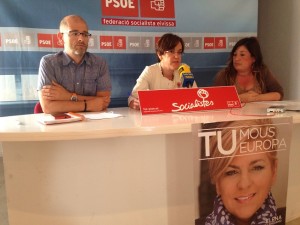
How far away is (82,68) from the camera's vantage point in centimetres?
190

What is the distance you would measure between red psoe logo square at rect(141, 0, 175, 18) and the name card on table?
1244 mm

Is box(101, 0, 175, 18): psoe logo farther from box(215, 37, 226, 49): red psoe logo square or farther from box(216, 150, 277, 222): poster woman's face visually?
box(216, 150, 277, 222): poster woman's face

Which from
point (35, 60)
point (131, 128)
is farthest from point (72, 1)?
point (131, 128)

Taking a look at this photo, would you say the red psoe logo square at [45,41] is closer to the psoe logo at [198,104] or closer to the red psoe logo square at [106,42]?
the red psoe logo square at [106,42]

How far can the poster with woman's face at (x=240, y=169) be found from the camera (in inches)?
53.4

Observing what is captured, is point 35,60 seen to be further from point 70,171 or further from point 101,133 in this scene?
point 101,133

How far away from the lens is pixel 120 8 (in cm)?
251

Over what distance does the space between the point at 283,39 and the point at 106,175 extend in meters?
2.50

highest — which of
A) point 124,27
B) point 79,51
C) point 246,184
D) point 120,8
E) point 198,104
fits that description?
point 120,8

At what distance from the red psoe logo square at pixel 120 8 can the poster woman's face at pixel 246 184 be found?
67.0 inches

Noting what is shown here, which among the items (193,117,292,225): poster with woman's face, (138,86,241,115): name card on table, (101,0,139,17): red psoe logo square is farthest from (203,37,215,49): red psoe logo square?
(193,117,292,225): poster with woman's face

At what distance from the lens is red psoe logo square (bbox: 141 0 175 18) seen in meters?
2.58

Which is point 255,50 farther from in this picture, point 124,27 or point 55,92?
point 55,92

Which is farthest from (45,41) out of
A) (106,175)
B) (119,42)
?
(106,175)
